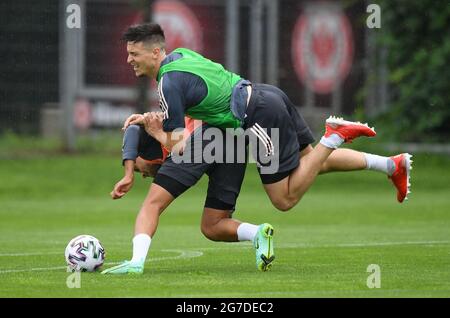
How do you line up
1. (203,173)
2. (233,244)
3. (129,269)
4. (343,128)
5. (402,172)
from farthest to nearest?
(233,244)
(402,172)
(343,128)
(203,173)
(129,269)

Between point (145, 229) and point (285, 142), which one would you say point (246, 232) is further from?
point (145, 229)

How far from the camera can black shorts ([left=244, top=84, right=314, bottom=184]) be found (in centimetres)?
1093

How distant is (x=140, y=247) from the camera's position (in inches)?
404

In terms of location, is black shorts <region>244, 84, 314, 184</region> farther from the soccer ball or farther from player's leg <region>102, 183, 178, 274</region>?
the soccer ball

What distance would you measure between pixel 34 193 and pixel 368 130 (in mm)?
14029

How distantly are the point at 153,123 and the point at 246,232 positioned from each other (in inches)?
53.5

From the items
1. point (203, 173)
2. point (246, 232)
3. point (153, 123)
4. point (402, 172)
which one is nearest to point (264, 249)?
point (246, 232)

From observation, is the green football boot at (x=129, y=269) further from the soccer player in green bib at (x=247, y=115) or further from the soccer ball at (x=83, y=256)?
the soccer player in green bib at (x=247, y=115)

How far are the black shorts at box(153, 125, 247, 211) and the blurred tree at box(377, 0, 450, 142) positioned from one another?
50.0 ft

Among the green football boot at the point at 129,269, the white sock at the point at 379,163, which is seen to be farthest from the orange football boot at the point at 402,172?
the green football boot at the point at 129,269

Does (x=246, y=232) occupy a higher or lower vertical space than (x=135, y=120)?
lower

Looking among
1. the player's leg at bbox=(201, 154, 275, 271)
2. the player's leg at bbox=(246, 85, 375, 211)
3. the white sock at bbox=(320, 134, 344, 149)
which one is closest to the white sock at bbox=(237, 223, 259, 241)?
the player's leg at bbox=(201, 154, 275, 271)
